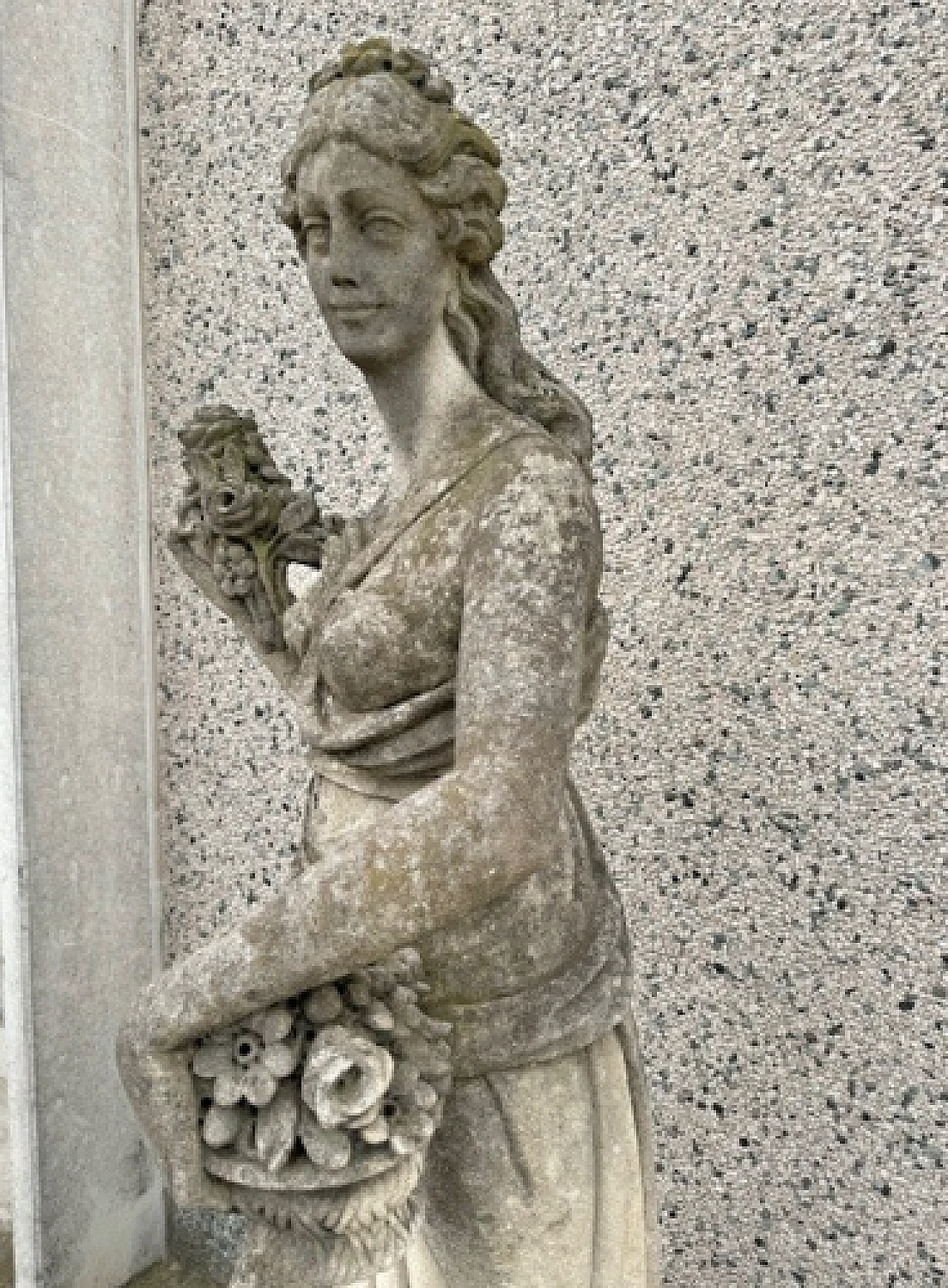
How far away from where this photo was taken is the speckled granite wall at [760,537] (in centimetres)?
176

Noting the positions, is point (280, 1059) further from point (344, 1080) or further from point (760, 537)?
point (760, 537)

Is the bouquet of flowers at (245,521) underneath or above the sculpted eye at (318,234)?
underneath

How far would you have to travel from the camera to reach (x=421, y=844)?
0.96 meters

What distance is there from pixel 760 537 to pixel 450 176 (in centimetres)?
91

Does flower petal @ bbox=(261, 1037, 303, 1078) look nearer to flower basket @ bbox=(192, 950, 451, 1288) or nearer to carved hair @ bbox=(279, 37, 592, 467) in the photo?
flower basket @ bbox=(192, 950, 451, 1288)

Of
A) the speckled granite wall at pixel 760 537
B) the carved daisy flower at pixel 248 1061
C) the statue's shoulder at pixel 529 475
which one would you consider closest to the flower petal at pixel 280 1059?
the carved daisy flower at pixel 248 1061

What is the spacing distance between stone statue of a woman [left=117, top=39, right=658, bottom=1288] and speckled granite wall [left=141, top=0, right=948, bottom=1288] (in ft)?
2.25

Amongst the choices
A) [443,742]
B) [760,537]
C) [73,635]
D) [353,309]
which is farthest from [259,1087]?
[73,635]

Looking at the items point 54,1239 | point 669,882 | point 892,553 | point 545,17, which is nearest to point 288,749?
point 669,882

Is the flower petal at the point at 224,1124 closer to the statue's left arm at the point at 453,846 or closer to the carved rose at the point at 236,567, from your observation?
the statue's left arm at the point at 453,846

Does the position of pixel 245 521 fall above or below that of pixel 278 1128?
above

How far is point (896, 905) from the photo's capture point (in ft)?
5.98

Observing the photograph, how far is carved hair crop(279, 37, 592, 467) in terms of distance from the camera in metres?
1.07

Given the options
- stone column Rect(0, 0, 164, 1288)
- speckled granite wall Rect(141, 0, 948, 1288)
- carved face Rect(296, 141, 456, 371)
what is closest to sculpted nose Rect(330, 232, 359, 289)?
carved face Rect(296, 141, 456, 371)
